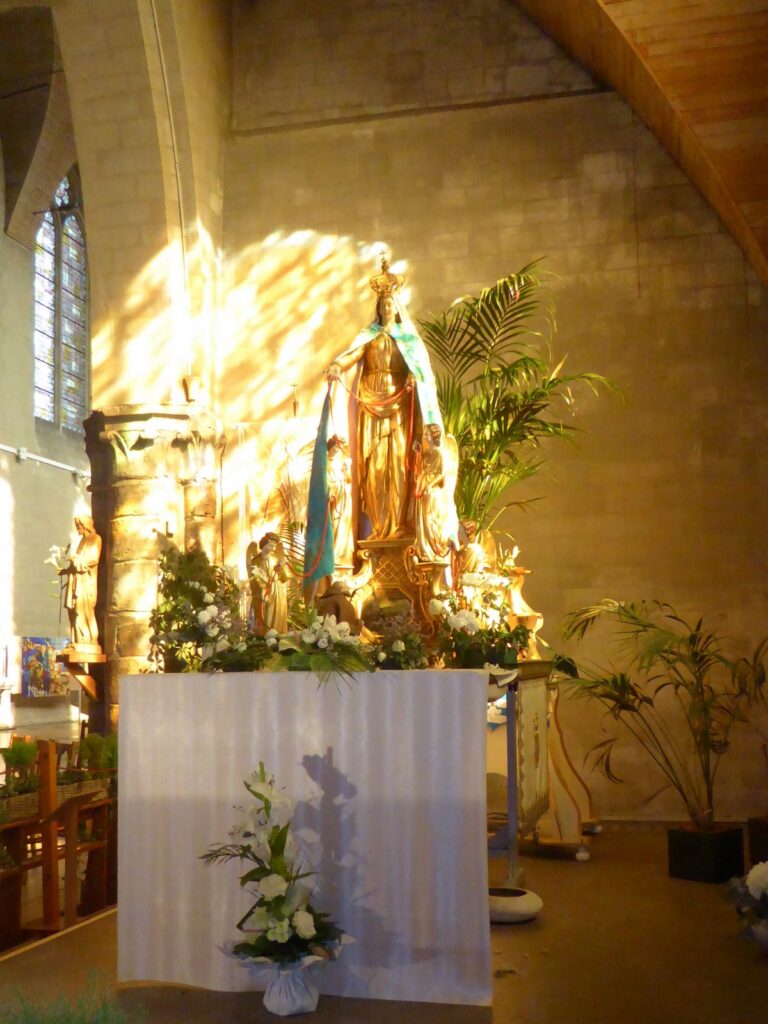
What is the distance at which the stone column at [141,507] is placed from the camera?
1040cm

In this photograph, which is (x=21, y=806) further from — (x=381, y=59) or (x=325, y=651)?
(x=381, y=59)

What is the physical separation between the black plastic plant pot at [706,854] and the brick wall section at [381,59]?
689 centimetres

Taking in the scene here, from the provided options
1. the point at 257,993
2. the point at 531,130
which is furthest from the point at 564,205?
the point at 257,993

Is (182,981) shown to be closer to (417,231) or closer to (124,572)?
(124,572)

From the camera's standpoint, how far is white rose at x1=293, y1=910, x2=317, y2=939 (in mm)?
4254

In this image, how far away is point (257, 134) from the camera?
11.5 m

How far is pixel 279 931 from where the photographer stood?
13.9 ft

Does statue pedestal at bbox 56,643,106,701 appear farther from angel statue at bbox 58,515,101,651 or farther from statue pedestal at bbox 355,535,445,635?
statue pedestal at bbox 355,535,445,635

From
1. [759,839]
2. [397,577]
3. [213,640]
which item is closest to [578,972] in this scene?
[759,839]

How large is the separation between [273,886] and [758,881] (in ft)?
7.51

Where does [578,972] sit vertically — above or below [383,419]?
below

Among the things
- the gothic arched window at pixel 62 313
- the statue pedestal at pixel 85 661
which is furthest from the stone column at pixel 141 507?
the gothic arched window at pixel 62 313

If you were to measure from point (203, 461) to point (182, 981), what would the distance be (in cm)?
644

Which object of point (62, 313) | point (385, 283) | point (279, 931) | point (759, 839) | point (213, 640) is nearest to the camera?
point (279, 931)
